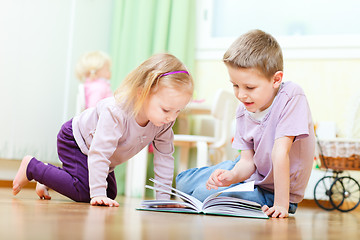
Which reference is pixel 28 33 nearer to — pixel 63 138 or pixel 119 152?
pixel 63 138

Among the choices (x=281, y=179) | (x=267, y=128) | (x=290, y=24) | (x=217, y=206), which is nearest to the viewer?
(x=217, y=206)

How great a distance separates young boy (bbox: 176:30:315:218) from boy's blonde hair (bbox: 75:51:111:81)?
159cm

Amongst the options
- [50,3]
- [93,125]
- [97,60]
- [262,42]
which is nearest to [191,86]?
[262,42]

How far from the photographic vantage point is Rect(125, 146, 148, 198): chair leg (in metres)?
3.03

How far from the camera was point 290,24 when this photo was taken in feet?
11.1

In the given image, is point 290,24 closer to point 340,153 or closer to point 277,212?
point 340,153

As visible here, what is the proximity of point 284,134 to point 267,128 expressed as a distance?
3.5 inches

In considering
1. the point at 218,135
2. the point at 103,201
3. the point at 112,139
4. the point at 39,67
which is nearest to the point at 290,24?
the point at 218,135

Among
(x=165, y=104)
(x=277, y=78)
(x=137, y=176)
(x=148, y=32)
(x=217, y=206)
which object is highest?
(x=148, y=32)

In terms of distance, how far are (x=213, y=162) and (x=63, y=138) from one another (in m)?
1.61

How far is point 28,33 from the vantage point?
2.95 meters

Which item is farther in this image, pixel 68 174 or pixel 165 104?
pixel 68 174

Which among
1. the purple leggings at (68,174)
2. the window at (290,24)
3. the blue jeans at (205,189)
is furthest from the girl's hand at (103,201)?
the window at (290,24)

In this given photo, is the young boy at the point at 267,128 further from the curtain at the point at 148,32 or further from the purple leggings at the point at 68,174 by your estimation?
the curtain at the point at 148,32
